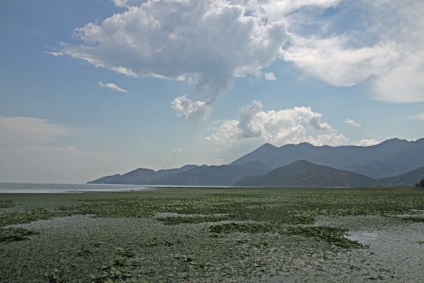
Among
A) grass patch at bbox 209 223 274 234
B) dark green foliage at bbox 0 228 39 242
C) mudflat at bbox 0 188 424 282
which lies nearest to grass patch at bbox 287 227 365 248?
mudflat at bbox 0 188 424 282

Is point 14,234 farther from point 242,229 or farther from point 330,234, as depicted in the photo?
point 330,234

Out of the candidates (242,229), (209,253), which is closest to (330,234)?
(242,229)

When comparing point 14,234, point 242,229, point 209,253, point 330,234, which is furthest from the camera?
point 242,229


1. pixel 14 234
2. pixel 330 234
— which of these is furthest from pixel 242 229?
pixel 14 234

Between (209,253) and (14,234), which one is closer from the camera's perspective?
(209,253)

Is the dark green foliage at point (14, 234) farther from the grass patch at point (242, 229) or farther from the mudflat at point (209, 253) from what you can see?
the grass patch at point (242, 229)

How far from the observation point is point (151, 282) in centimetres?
1590

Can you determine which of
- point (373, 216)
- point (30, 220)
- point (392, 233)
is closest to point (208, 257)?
point (392, 233)

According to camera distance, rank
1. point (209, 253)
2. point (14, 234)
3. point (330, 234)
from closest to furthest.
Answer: point (209, 253) → point (14, 234) → point (330, 234)

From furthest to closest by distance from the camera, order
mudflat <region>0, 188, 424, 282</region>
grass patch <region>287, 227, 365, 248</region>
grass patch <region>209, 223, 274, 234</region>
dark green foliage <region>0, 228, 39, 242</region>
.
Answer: grass patch <region>209, 223, 274, 234</region>
dark green foliage <region>0, 228, 39, 242</region>
grass patch <region>287, 227, 365, 248</region>
mudflat <region>0, 188, 424, 282</region>

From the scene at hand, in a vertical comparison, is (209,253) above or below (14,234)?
below

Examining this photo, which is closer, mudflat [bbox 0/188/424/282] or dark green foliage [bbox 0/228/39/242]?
mudflat [bbox 0/188/424/282]

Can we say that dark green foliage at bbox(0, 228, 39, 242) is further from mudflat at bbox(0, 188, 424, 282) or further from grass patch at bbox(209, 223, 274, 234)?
grass patch at bbox(209, 223, 274, 234)

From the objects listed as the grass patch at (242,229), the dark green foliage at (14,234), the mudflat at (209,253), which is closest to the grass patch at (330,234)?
the mudflat at (209,253)
